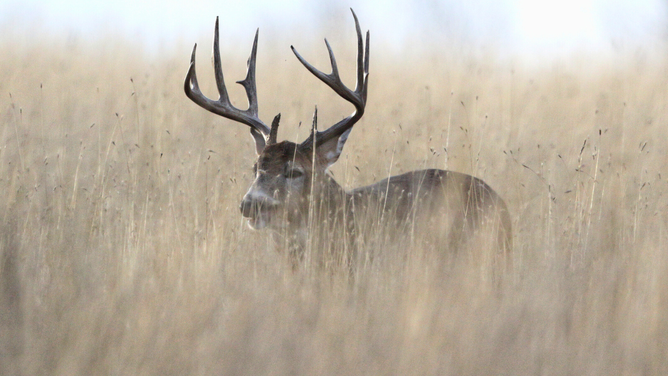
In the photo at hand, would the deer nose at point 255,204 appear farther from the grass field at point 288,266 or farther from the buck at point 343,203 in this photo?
the grass field at point 288,266

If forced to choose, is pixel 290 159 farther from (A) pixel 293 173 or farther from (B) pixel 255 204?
(B) pixel 255 204

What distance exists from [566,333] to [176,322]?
153cm

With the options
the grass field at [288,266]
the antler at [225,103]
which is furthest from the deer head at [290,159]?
the grass field at [288,266]

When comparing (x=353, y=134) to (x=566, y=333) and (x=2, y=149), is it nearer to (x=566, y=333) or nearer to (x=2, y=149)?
(x=2, y=149)

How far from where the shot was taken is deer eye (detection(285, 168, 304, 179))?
15.2 ft

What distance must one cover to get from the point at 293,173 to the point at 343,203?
56 centimetres

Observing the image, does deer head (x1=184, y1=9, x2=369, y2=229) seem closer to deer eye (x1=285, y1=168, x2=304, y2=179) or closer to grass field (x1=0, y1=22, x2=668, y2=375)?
deer eye (x1=285, y1=168, x2=304, y2=179)

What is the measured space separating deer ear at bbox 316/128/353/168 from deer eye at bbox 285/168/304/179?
30 cm

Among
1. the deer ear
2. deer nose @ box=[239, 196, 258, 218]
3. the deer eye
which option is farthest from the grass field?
the deer eye

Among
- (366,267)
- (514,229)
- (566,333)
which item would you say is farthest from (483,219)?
(566,333)

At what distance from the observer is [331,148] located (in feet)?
16.3

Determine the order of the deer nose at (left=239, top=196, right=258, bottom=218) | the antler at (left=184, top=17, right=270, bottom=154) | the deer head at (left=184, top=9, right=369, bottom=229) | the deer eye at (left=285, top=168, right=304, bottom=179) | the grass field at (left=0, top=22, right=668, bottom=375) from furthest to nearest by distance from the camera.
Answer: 1. the antler at (left=184, top=17, right=270, bottom=154)
2. the deer eye at (left=285, top=168, right=304, bottom=179)
3. the deer head at (left=184, top=9, right=369, bottom=229)
4. the deer nose at (left=239, top=196, right=258, bottom=218)
5. the grass field at (left=0, top=22, right=668, bottom=375)

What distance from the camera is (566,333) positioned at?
9.97 feet

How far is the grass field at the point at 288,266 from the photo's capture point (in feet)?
8.93
